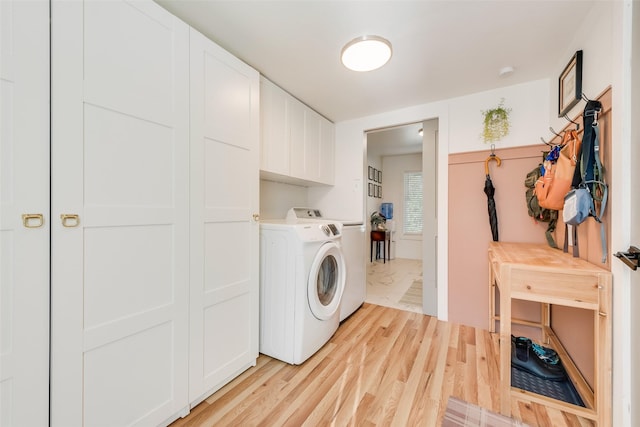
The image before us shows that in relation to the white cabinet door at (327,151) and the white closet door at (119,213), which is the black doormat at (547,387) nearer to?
the white closet door at (119,213)

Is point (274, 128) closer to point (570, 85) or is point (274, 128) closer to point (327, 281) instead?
point (327, 281)

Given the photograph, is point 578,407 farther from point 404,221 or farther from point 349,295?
point 404,221

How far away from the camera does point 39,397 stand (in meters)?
0.89

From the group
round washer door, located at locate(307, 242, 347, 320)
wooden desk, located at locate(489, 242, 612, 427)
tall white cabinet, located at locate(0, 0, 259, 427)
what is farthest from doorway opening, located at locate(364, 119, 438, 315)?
tall white cabinet, located at locate(0, 0, 259, 427)

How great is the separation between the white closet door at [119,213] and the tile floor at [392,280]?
2.35 meters

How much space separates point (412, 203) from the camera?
5520 mm

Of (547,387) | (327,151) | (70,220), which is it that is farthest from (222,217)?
(547,387)

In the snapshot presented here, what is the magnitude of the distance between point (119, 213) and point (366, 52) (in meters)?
1.70

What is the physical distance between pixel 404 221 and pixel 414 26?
14.8 feet

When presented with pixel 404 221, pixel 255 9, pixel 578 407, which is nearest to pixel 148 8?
pixel 255 9

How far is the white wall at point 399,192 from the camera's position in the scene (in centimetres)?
549

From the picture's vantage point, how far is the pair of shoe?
158cm

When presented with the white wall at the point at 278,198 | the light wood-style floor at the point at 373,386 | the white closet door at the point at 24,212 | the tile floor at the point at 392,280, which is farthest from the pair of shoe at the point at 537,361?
the white closet door at the point at 24,212

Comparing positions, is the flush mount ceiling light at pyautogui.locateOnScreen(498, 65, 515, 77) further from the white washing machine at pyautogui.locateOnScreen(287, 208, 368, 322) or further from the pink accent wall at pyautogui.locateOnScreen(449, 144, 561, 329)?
the white washing machine at pyautogui.locateOnScreen(287, 208, 368, 322)
